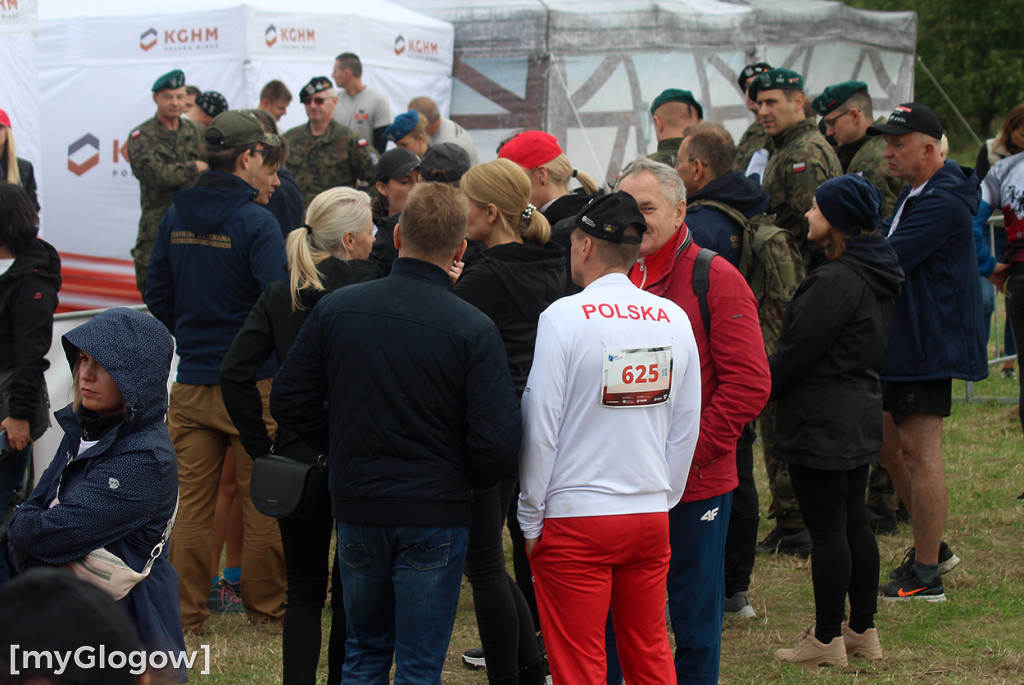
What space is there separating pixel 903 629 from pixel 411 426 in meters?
2.76

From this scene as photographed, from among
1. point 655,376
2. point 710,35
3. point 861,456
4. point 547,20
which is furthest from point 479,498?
point 710,35

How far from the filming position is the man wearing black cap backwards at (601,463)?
3.00m

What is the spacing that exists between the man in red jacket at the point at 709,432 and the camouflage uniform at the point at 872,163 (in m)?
2.87

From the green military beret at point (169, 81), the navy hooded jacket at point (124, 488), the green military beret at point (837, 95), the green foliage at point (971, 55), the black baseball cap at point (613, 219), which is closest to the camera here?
the navy hooded jacket at point (124, 488)

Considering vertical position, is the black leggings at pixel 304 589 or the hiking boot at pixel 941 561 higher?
the black leggings at pixel 304 589

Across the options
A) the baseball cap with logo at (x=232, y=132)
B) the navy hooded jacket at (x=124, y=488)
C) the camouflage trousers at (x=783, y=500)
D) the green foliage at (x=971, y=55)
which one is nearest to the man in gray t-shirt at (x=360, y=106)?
the baseball cap with logo at (x=232, y=132)

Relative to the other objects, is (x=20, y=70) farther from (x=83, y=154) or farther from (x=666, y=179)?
(x=666, y=179)

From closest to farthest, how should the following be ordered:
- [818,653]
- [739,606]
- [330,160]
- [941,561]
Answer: [818,653] → [739,606] → [941,561] → [330,160]

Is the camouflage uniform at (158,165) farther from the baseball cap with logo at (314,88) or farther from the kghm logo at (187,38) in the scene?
the kghm logo at (187,38)

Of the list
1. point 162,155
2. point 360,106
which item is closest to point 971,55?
point 360,106

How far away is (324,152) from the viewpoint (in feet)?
28.4

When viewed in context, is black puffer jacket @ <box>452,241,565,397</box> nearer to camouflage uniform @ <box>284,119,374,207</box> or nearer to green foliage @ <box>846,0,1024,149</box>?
camouflage uniform @ <box>284,119,374,207</box>

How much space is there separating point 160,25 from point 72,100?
1230mm

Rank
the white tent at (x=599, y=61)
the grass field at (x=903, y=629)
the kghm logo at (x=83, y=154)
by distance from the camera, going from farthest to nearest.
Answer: the white tent at (x=599, y=61)
the kghm logo at (x=83, y=154)
the grass field at (x=903, y=629)
